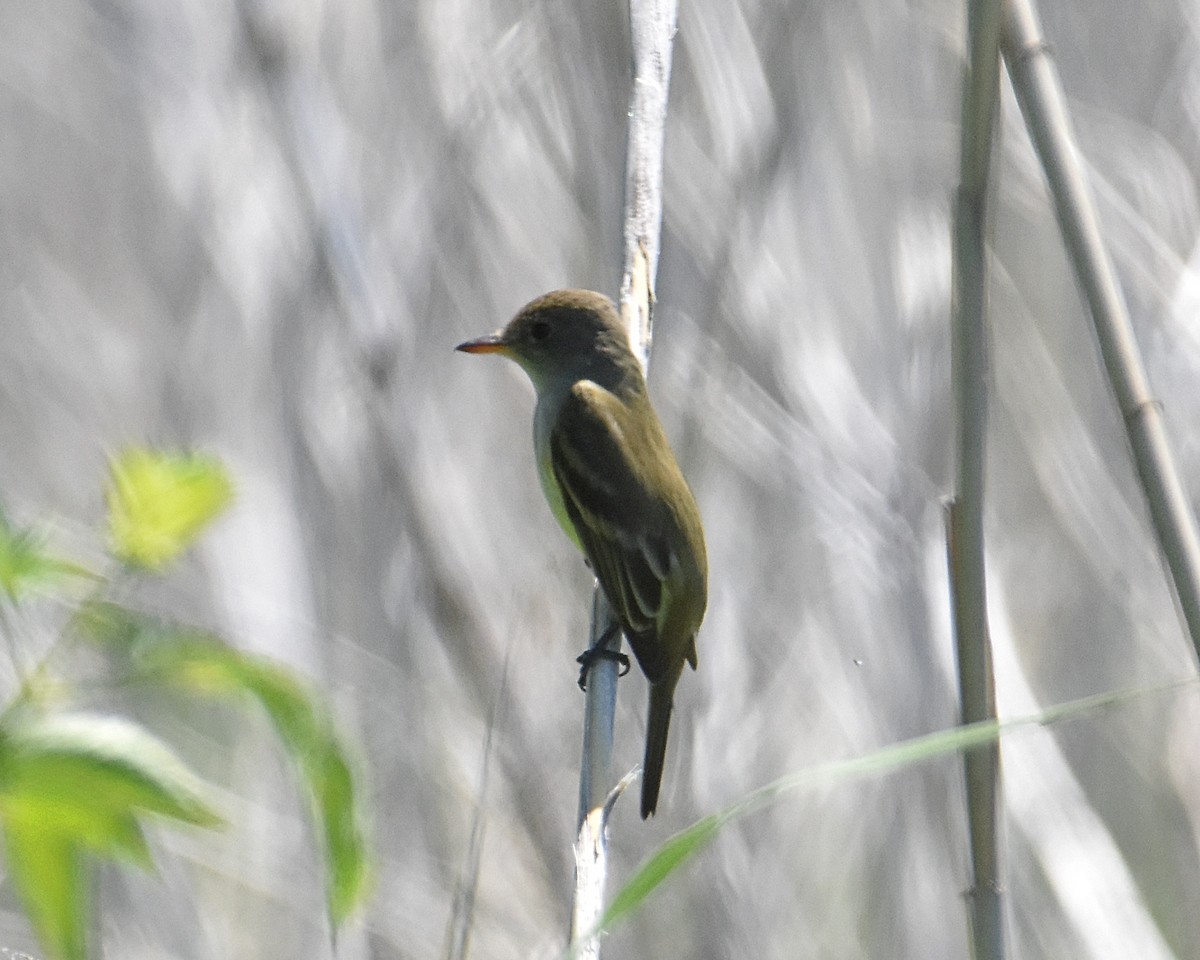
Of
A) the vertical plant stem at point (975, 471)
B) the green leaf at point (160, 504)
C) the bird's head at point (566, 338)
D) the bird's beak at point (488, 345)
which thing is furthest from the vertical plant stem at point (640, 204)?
the green leaf at point (160, 504)

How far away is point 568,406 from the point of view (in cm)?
270

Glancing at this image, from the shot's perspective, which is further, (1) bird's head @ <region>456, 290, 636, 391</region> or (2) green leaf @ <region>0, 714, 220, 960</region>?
(1) bird's head @ <region>456, 290, 636, 391</region>

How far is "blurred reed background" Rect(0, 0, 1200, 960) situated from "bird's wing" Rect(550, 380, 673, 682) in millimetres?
208

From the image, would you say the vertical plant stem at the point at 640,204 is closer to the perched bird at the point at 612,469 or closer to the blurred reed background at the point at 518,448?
the perched bird at the point at 612,469

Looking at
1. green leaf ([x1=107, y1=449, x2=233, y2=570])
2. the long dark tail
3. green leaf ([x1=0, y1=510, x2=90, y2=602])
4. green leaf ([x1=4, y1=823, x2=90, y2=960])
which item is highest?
the long dark tail

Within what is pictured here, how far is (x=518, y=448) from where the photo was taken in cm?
304

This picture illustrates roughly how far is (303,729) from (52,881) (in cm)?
12

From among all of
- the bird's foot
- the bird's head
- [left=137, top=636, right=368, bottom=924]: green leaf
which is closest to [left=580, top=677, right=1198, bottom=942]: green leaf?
[left=137, top=636, right=368, bottom=924]: green leaf

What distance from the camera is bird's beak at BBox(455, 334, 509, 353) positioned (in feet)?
8.62

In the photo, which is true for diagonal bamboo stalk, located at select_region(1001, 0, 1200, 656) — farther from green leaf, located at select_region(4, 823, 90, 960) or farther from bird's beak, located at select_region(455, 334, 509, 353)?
bird's beak, located at select_region(455, 334, 509, 353)

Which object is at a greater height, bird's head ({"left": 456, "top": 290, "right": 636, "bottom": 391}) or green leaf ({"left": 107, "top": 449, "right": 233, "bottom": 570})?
bird's head ({"left": 456, "top": 290, "right": 636, "bottom": 391})

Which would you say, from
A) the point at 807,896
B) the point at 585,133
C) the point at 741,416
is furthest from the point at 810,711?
the point at 585,133

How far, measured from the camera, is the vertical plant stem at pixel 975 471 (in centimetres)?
122

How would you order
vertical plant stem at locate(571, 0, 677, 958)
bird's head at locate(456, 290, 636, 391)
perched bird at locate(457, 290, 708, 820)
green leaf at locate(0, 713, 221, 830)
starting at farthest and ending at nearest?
bird's head at locate(456, 290, 636, 391) → perched bird at locate(457, 290, 708, 820) → vertical plant stem at locate(571, 0, 677, 958) → green leaf at locate(0, 713, 221, 830)
